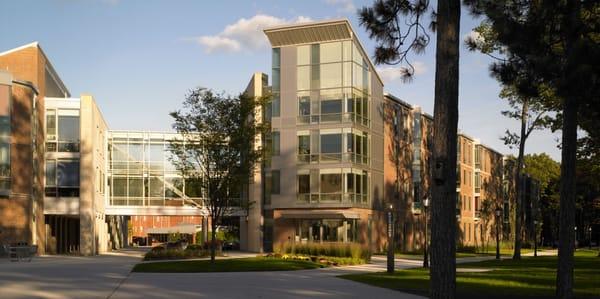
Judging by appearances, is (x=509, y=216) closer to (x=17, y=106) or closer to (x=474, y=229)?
(x=474, y=229)

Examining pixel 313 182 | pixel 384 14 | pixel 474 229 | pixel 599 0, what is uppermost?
pixel 599 0

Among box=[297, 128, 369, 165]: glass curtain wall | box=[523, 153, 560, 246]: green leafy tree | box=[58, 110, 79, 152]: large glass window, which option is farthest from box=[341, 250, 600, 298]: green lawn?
box=[523, 153, 560, 246]: green leafy tree

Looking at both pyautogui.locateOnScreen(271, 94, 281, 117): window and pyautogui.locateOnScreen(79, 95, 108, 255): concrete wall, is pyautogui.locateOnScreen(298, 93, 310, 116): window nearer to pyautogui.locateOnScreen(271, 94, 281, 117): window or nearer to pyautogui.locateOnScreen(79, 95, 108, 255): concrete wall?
pyautogui.locateOnScreen(271, 94, 281, 117): window

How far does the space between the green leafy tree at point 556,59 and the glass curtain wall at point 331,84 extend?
34104 millimetres

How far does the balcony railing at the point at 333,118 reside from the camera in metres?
51.6

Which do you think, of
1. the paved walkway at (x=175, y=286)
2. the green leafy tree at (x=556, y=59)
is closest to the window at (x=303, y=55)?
the paved walkway at (x=175, y=286)

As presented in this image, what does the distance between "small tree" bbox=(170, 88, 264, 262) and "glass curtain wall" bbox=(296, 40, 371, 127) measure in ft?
59.9

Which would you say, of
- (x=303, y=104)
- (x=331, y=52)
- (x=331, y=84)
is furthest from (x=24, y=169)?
(x=331, y=52)

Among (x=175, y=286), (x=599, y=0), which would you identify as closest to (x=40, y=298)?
(x=175, y=286)

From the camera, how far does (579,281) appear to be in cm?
2405

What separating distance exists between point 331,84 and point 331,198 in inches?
321

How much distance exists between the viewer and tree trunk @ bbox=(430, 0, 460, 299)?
433 inches

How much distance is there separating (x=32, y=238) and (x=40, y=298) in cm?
3134

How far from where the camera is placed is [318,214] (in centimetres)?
5225
